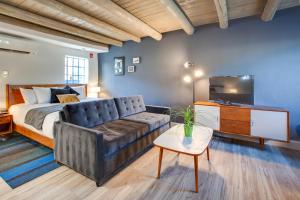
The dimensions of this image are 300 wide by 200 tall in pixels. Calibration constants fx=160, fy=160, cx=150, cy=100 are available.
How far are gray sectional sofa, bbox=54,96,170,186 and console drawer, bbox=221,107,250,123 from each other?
121cm

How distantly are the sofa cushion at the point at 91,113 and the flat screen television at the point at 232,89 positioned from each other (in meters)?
2.10

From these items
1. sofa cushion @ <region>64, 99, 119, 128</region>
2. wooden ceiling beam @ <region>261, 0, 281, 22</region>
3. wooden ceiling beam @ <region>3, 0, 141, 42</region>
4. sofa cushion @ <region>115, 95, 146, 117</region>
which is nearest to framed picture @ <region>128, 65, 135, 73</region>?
wooden ceiling beam @ <region>3, 0, 141, 42</region>

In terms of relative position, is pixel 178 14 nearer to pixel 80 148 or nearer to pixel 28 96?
pixel 80 148

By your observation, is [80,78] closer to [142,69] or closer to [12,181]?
[142,69]

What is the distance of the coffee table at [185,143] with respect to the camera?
5.87 ft

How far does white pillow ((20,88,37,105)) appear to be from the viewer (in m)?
3.58

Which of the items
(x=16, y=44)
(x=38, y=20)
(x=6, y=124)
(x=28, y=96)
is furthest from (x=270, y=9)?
(x=6, y=124)

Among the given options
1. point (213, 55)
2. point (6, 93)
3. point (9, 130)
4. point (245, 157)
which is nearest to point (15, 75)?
point (6, 93)

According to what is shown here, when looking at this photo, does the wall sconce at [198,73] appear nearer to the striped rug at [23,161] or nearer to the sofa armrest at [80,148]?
the sofa armrest at [80,148]

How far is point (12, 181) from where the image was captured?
6.34ft

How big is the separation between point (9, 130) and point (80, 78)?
2399mm

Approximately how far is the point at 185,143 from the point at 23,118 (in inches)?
123

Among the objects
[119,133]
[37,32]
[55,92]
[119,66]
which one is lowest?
[119,133]

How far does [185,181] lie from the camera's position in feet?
6.51
